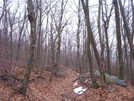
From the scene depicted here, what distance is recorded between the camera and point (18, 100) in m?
4.93

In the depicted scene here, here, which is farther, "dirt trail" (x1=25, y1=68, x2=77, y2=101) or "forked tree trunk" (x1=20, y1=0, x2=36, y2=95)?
"dirt trail" (x1=25, y1=68, x2=77, y2=101)

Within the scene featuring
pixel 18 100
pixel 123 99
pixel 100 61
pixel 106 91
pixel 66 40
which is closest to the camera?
pixel 18 100

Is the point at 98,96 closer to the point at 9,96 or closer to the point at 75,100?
the point at 75,100

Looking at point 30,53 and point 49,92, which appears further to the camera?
point 49,92

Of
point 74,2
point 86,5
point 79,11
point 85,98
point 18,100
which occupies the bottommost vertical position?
point 85,98

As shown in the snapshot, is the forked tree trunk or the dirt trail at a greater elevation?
the forked tree trunk

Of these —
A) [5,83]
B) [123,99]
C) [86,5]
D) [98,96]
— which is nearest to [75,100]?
[98,96]

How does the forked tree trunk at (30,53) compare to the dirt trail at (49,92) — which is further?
the dirt trail at (49,92)

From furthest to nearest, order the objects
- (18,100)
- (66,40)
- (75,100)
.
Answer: (66,40)
(75,100)
(18,100)

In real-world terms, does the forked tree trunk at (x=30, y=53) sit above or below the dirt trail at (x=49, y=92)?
above

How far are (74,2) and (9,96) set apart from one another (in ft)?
48.8

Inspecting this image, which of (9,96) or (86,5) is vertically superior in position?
(86,5)

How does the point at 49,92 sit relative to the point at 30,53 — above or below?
below

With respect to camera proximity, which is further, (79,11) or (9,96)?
(79,11)
